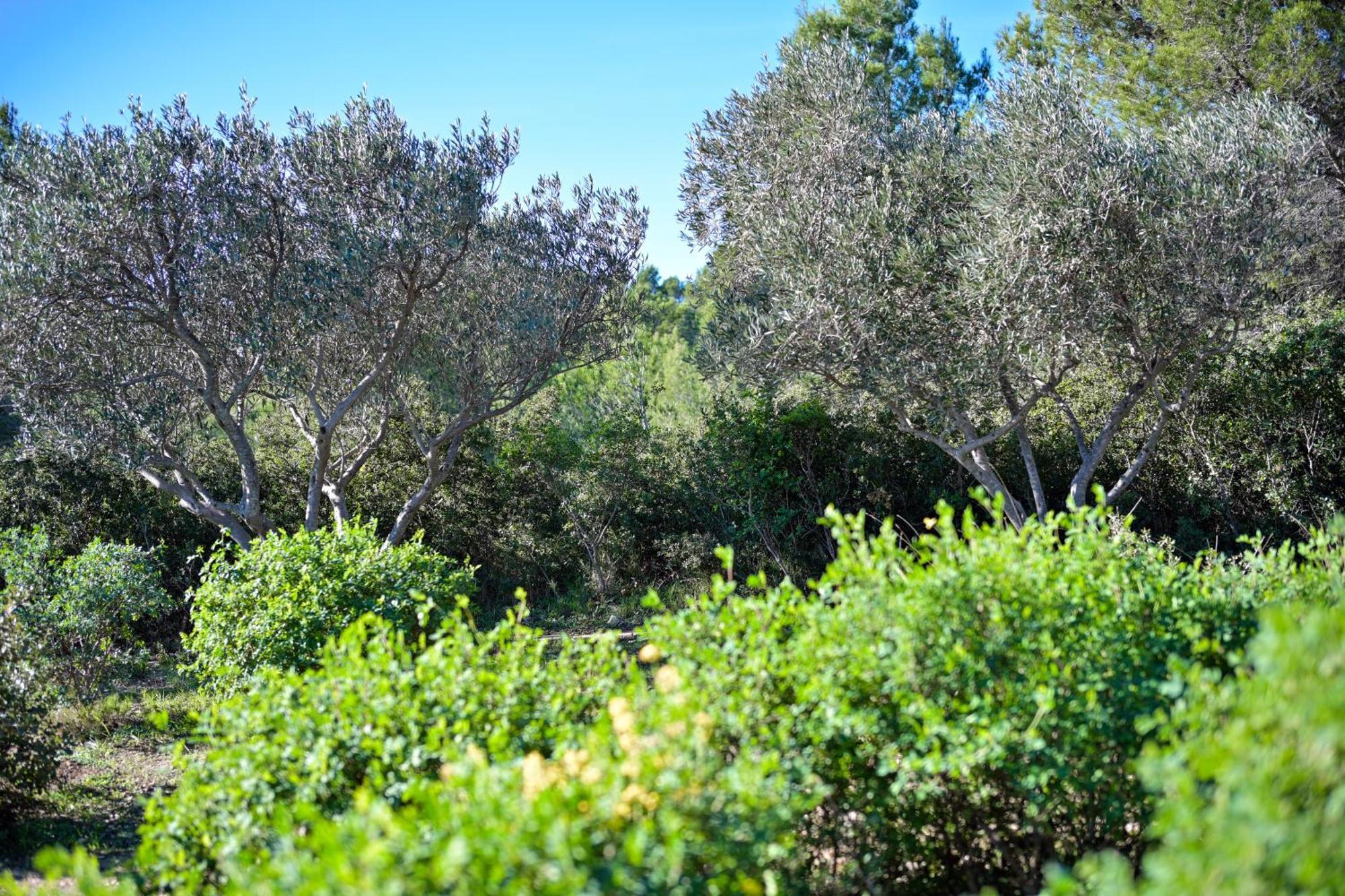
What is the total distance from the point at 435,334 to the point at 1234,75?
10627 mm

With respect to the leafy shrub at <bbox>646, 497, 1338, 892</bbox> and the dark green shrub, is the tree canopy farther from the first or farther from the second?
the dark green shrub

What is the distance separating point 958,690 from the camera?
9.98 feet

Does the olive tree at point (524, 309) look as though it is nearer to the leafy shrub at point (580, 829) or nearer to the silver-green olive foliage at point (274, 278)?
the silver-green olive foliage at point (274, 278)

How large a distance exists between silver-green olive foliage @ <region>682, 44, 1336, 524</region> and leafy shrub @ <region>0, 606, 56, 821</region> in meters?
6.08

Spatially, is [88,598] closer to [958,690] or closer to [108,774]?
[108,774]

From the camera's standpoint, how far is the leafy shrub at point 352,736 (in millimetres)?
2926

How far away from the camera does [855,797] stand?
3.18 meters

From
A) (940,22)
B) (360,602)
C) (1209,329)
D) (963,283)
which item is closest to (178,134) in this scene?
(360,602)

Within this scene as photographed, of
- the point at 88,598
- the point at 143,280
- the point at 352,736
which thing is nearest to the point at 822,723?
the point at 352,736

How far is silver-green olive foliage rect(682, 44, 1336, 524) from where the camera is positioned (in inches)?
309

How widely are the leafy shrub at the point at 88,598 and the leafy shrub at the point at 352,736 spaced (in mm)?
4504

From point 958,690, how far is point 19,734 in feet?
15.1

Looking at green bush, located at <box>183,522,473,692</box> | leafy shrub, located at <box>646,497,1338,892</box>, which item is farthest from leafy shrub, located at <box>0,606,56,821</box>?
leafy shrub, located at <box>646,497,1338,892</box>

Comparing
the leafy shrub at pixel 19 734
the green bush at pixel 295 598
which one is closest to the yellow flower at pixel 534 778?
the green bush at pixel 295 598
